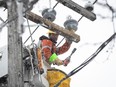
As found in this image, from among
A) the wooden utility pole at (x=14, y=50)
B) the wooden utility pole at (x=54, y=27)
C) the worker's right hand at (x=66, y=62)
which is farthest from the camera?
the worker's right hand at (x=66, y=62)

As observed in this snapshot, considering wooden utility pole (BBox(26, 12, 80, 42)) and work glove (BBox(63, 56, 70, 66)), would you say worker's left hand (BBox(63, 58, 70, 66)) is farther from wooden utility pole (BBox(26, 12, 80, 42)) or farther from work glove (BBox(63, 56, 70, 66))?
wooden utility pole (BBox(26, 12, 80, 42))

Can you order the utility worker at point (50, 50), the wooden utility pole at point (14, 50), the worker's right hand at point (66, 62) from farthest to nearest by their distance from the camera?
1. the worker's right hand at point (66, 62)
2. the utility worker at point (50, 50)
3. the wooden utility pole at point (14, 50)

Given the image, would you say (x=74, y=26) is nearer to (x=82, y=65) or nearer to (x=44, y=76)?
(x=44, y=76)

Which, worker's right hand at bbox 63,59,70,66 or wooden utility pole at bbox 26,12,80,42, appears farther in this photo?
worker's right hand at bbox 63,59,70,66

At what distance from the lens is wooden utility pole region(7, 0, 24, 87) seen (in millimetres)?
8984

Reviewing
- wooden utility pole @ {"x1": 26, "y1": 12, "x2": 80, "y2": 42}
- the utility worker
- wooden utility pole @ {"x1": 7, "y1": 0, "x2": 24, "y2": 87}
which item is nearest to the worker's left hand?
the utility worker

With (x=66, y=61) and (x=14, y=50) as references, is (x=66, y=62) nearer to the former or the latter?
(x=66, y=61)

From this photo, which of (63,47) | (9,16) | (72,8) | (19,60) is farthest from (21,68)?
(63,47)

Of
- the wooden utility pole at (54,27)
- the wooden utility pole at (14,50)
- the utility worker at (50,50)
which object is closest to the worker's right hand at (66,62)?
the utility worker at (50,50)

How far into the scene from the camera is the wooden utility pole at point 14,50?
8984 mm

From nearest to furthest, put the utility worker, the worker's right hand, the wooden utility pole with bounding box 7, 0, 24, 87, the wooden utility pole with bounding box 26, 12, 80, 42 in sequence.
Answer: the wooden utility pole with bounding box 7, 0, 24, 87, the wooden utility pole with bounding box 26, 12, 80, 42, the utility worker, the worker's right hand

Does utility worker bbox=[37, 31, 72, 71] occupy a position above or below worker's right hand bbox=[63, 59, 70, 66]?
above

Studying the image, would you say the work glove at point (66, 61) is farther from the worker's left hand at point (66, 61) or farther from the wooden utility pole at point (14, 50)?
the wooden utility pole at point (14, 50)

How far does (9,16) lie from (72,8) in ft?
7.66
